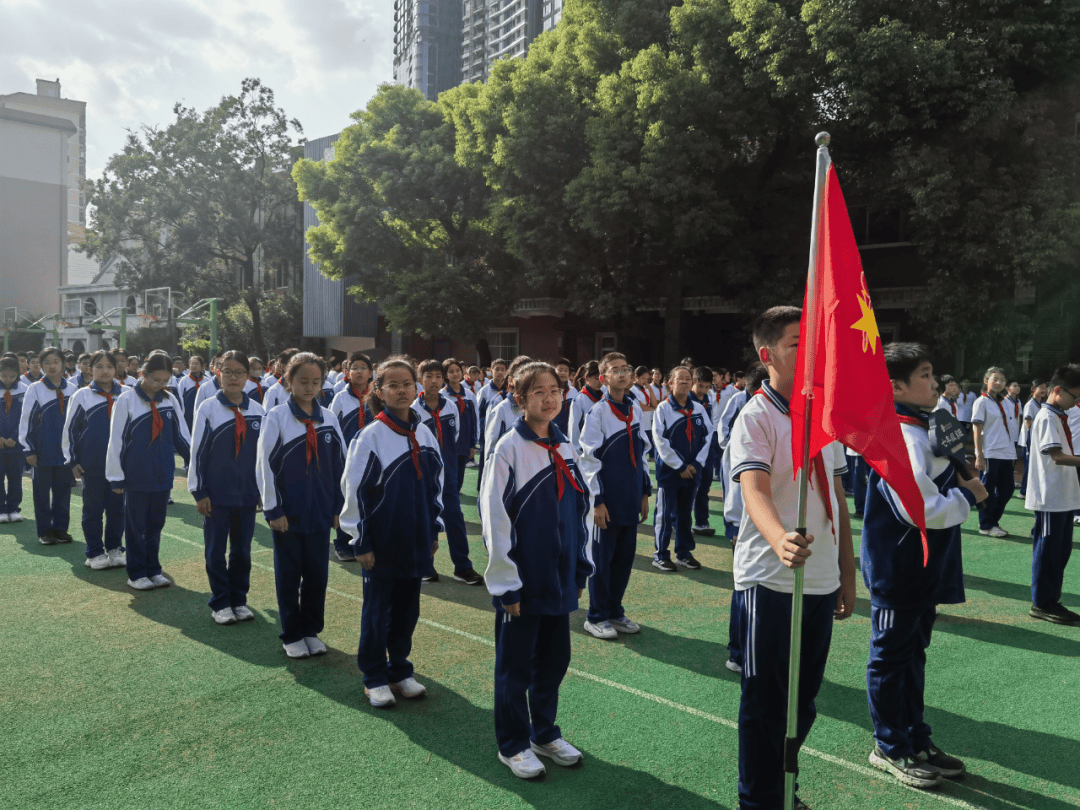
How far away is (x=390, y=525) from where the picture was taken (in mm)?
4500

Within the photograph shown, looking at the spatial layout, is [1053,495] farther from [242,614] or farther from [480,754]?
[242,614]

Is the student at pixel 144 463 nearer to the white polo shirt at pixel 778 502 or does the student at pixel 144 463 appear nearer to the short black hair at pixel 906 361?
the white polo shirt at pixel 778 502

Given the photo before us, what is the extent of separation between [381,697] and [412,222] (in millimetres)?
24167

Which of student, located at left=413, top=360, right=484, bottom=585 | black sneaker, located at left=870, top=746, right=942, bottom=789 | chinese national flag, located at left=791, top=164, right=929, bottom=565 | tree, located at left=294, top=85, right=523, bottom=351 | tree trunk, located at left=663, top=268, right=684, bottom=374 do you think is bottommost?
black sneaker, located at left=870, top=746, right=942, bottom=789

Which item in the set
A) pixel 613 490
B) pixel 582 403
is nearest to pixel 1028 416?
pixel 582 403

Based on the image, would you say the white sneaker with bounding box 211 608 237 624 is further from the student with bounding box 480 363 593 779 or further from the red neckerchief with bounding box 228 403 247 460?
the student with bounding box 480 363 593 779

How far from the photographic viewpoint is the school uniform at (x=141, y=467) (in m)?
6.68

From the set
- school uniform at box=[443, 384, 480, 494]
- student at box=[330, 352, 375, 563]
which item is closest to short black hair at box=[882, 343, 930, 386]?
student at box=[330, 352, 375, 563]

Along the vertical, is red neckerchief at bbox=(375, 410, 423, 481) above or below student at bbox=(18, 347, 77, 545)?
above

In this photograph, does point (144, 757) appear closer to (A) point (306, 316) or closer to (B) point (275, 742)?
(B) point (275, 742)

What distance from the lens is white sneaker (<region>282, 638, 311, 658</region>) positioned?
527 cm

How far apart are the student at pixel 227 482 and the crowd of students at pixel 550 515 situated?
2 centimetres

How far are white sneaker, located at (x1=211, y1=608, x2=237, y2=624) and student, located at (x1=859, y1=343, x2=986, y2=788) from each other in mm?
4301

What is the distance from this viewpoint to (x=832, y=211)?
273 cm
